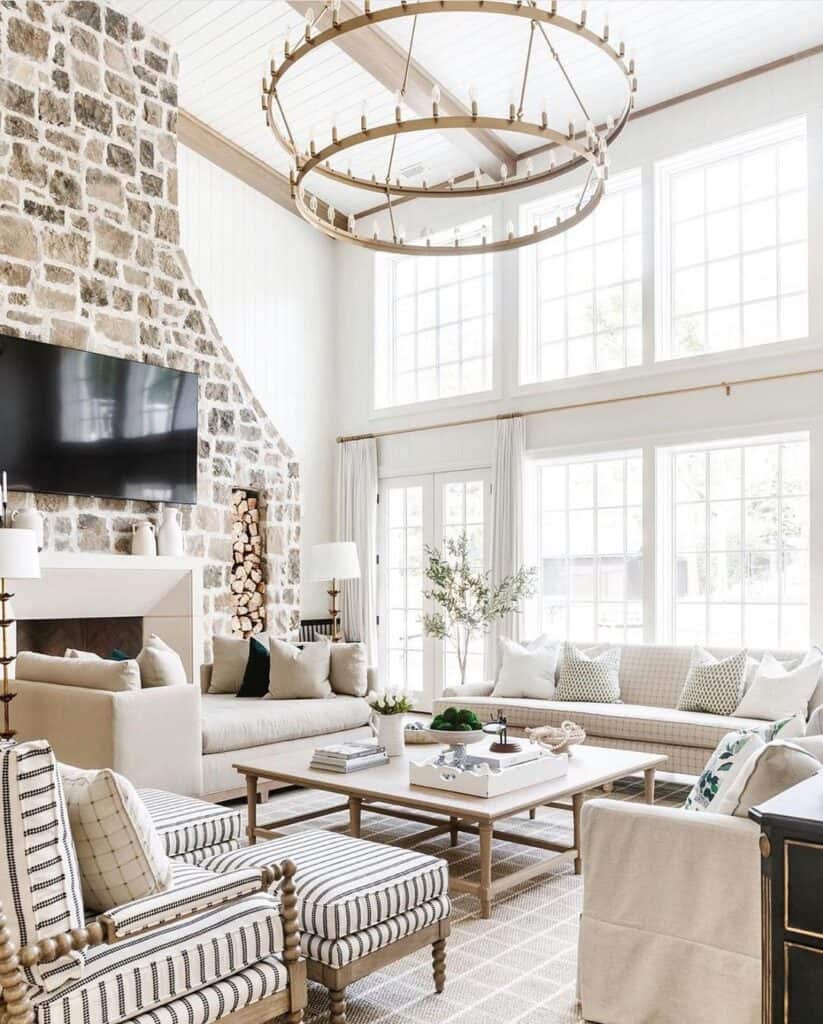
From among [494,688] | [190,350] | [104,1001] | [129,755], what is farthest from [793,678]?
[190,350]

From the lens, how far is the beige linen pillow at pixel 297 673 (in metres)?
5.78

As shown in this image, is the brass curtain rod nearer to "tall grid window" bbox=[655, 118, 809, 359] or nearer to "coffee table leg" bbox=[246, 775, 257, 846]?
"tall grid window" bbox=[655, 118, 809, 359]

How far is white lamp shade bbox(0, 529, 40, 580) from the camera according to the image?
4.65m

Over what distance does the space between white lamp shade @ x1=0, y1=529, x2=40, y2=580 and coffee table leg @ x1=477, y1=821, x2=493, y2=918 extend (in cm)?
268

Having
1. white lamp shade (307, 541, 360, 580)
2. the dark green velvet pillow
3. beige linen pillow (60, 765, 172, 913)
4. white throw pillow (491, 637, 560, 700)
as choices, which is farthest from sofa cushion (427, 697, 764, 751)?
beige linen pillow (60, 765, 172, 913)

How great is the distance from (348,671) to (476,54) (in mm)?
4397

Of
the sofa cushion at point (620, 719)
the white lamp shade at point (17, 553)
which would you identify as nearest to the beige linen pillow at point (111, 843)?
the white lamp shade at point (17, 553)

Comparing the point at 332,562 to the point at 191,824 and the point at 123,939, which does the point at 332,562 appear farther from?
the point at 123,939

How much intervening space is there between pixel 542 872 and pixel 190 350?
191 inches

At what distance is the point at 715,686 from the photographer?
5.41 m

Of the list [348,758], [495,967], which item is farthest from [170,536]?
[495,967]

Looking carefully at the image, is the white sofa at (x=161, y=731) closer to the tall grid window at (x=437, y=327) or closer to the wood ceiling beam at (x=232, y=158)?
the tall grid window at (x=437, y=327)

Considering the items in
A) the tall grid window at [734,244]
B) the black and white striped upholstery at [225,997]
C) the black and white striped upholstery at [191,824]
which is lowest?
the black and white striped upholstery at [225,997]

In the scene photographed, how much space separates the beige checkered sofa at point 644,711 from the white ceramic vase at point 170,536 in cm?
217
